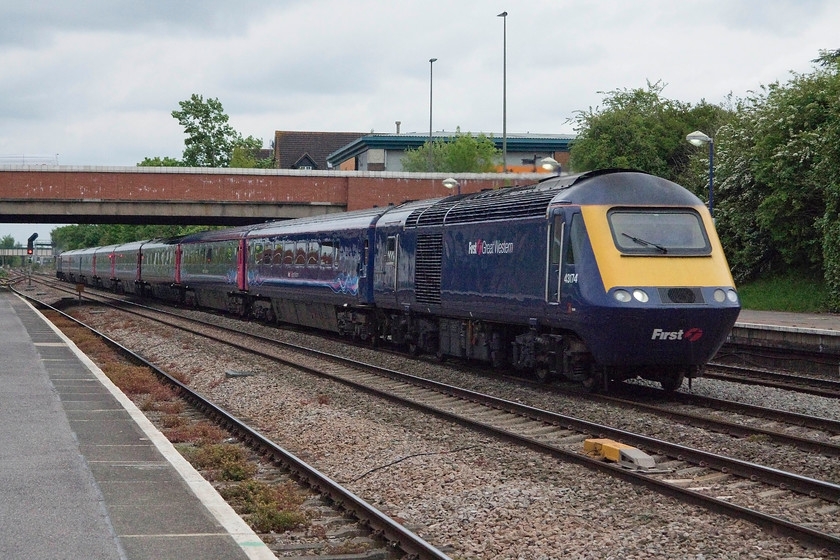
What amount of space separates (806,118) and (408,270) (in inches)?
720

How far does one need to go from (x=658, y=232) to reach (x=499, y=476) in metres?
6.02

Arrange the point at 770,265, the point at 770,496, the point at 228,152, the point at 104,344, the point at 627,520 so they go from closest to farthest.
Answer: the point at 627,520
the point at 770,496
the point at 104,344
the point at 770,265
the point at 228,152

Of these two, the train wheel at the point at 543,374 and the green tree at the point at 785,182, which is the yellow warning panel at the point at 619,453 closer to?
the train wheel at the point at 543,374

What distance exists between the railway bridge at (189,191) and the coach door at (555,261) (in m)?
32.1

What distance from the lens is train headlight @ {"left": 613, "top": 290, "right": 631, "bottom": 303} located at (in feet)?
46.4

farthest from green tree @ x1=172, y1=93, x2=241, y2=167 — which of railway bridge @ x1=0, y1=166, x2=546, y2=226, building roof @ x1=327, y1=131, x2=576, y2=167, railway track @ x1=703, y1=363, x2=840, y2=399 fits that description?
railway track @ x1=703, y1=363, x2=840, y2=399

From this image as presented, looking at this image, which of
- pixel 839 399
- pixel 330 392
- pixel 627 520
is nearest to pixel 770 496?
pixel 627 520

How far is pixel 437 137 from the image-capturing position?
286 feet

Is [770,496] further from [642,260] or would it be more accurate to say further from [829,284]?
[829,284]

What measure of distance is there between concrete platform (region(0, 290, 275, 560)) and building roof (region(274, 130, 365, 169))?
3854 inches

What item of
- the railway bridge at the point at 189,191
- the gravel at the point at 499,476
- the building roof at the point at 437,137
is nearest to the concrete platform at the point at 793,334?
the gravel at the point at 499,476

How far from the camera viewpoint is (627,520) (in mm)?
8250

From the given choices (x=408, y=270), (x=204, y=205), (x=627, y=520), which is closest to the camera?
(x=627, y=520)

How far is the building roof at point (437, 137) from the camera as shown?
3277 inches
